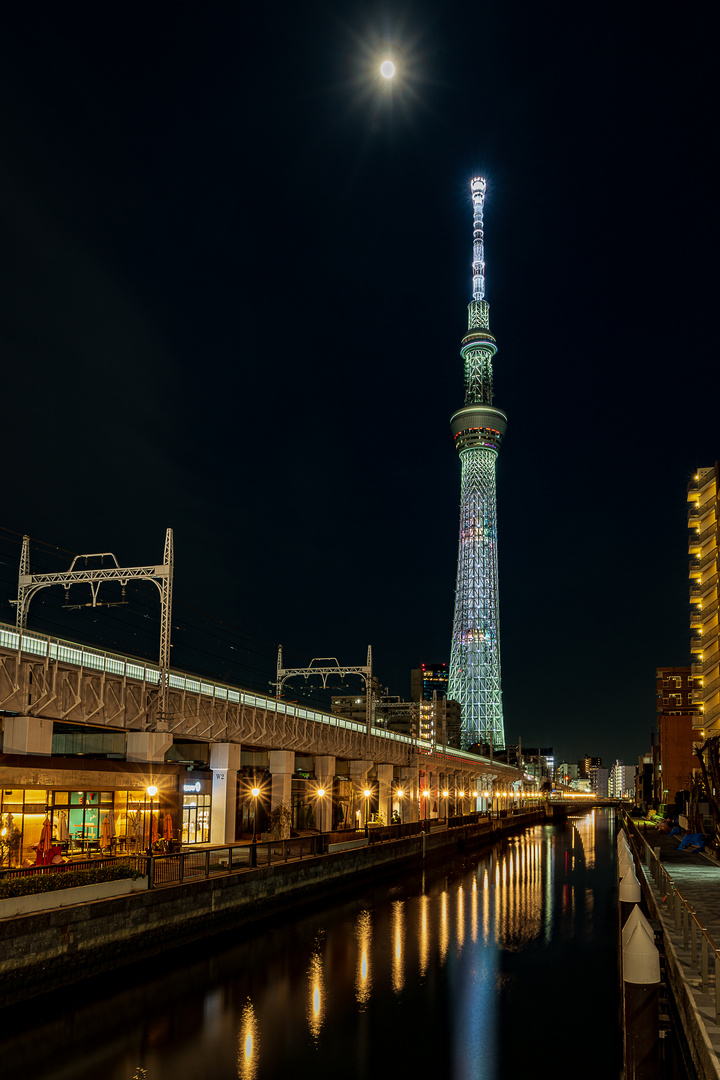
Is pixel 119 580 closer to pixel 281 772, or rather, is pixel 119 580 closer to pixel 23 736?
pixel 23 736

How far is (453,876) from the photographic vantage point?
189ft

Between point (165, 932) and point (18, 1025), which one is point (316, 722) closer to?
point (165, 932)

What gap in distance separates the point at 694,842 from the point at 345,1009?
76.2 feet

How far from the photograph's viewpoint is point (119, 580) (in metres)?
36.3

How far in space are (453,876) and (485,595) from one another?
135884 mm

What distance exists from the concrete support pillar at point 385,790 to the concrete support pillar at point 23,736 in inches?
1871

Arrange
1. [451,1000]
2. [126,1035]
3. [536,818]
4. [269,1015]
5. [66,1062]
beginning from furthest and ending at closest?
1. [536,818]
2. [451,1000]
3. [269,1015]
4. [126,1035]
5. [66,1062]

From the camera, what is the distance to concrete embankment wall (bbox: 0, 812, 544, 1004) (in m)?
21.4

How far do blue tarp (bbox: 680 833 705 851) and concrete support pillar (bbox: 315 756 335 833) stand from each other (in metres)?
24.6

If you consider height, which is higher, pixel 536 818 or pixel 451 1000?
pixel 451 1000

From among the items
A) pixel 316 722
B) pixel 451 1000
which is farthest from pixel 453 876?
pixel 451 1000

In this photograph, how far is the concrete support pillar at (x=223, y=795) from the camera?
4494cm

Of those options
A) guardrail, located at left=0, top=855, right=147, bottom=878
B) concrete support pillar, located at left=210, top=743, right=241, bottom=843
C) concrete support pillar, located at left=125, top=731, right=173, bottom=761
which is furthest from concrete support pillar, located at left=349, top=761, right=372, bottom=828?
guardrail, located at left=0, top=855, right=147, bottom=878

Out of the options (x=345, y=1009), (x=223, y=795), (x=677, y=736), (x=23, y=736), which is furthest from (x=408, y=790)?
(x=345, y=1009)
